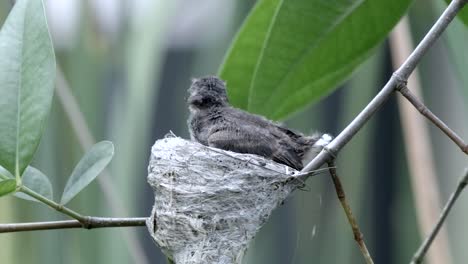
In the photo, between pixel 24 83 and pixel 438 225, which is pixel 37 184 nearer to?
pixel 24 83

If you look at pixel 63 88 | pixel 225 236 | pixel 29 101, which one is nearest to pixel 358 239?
pixel 225 236

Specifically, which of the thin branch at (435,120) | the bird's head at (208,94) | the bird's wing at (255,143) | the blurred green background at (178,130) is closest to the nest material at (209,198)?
the bird's wing at (255,143)

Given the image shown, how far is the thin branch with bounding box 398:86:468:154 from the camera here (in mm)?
1199

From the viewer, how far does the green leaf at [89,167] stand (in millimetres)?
1236

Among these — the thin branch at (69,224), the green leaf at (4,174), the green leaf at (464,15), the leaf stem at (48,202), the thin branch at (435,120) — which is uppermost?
the green leaf at (464,15)

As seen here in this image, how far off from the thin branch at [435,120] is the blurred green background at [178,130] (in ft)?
4.20

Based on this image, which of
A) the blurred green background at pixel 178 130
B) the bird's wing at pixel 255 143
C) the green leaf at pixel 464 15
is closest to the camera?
the green leaf at pixel 464 15

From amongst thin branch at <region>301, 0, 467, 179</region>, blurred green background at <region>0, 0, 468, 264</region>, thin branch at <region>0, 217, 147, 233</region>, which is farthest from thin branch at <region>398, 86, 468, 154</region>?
blurred green background at <region>0, 0, 468, 264</region>

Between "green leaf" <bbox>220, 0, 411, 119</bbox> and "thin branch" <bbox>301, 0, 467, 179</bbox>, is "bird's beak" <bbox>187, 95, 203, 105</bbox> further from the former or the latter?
"thin branch" <bbox>301, 0, 467, 179</bbox>

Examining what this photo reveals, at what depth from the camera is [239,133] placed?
203 cm

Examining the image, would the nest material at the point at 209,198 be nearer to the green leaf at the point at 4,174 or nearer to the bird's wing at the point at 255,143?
the bird's wing at the point at 255,143

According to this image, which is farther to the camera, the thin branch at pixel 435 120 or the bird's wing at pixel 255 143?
the bird's wing at pixel 255 143

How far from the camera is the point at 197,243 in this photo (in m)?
1.54

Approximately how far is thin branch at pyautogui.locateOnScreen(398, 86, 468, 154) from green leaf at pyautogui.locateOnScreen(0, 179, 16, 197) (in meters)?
0.63
